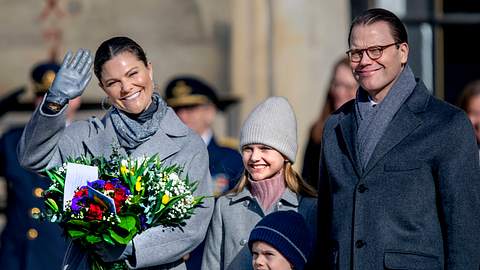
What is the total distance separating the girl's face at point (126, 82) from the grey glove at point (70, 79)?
109 millimetres

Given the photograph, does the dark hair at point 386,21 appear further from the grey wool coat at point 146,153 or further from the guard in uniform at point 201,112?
the guard in uniform at point 201,112

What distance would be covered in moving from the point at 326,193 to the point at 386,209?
432 millimetres

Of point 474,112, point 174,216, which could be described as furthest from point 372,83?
point 474,112

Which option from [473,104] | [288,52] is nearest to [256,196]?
[473,104]

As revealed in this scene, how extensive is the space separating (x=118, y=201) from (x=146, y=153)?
0.39m

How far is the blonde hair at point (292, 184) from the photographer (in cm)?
707

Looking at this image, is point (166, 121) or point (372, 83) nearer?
point (372, 83)

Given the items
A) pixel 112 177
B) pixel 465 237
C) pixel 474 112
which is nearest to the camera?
pixel 465 237

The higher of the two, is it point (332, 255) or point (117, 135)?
point (117, 135)

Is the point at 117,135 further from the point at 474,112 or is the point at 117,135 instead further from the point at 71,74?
the point at 474,112

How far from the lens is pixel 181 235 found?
21.6 feet

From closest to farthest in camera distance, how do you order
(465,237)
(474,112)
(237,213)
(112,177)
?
(465,237), (112,177), (237,213), (474,112)

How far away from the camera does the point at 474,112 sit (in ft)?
27.2

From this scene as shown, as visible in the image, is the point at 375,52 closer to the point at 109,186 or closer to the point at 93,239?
the point at 109,186
